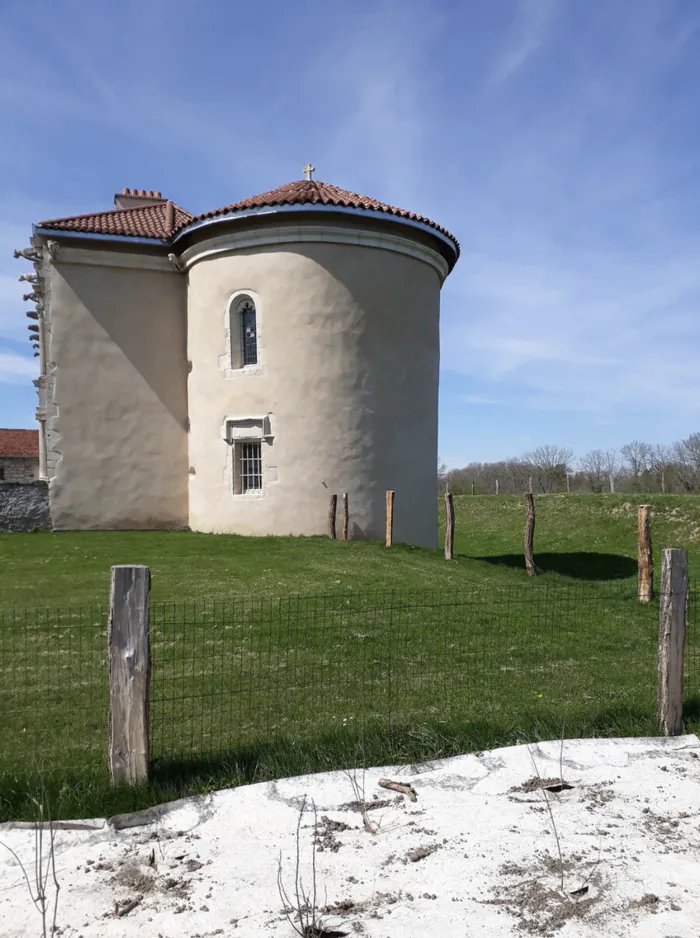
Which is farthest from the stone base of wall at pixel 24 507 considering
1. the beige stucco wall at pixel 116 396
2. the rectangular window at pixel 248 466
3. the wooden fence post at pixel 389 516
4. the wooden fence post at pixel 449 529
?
the wooden fence post at pixel 449 529

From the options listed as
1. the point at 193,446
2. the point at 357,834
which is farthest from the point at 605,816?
the point at 193,446

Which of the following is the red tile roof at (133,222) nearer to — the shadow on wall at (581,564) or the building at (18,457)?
the shadow on wall at (581,564)

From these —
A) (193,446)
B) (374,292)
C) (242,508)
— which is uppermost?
(374,292)

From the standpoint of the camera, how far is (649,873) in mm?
3723

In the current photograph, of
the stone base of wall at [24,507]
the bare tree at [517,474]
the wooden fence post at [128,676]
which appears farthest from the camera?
the bare tree at [517,474]

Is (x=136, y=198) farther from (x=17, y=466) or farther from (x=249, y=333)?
(x=17, y=466)

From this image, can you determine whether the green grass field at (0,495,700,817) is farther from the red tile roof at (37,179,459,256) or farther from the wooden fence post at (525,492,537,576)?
the red tile roof at (37,179,459,256)

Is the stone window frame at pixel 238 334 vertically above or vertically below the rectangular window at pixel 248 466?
above

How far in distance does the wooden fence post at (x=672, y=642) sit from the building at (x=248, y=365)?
11813 millimetres

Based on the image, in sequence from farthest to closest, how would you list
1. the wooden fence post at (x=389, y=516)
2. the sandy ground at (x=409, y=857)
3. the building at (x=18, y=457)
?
the building at (x=18, y=457) → the wooden fence post at (x=389, y=516) → the sandy ground at (x=409, y=857)

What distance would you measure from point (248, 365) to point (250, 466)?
262cm

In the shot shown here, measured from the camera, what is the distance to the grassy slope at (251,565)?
428 inches

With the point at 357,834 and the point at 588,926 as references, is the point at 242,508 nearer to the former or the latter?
the point at 357,834

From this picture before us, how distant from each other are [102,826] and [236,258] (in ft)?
51.8
